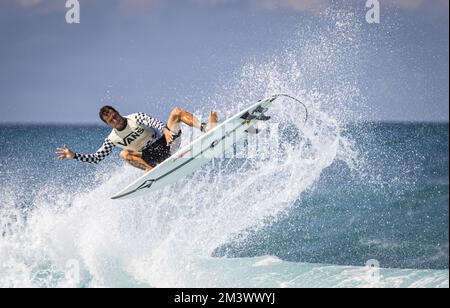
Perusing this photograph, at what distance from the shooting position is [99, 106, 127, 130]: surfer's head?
248 inches

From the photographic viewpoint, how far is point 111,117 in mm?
6328

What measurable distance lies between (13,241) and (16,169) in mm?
23443

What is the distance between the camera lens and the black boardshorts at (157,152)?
6.70m

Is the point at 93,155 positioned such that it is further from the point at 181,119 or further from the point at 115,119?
the point at 181,119

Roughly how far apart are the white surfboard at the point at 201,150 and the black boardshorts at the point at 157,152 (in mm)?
139

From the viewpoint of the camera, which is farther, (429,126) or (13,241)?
(429,126)

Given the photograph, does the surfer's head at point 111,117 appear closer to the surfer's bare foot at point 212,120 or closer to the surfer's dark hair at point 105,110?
the surfer's dark hair at point 105,110

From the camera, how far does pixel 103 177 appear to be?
30.0 ft

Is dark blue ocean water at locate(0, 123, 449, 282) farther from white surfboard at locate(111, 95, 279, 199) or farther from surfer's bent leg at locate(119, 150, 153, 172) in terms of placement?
surfer's bent leg at locate(119, 150, 153, 172)

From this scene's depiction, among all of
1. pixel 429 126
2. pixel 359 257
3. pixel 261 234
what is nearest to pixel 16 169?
pixel 261 234

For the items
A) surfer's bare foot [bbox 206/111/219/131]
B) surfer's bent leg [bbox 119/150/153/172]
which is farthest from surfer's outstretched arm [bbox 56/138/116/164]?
surfer's bare foot [bbox 206/111/219/131]

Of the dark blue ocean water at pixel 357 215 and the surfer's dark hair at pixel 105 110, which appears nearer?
the surfer's dark hair at pixel 105 110

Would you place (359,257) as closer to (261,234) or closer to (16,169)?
(261,234)

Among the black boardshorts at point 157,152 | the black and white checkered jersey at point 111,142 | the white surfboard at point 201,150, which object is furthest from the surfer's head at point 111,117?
the white surfboard at point 201,150
